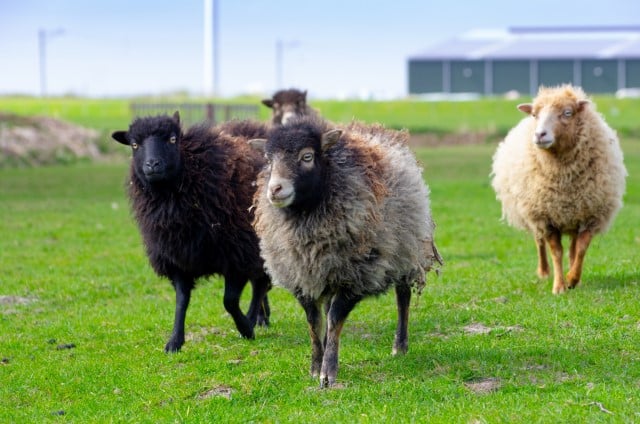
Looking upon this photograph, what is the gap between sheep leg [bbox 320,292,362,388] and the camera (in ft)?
25.6

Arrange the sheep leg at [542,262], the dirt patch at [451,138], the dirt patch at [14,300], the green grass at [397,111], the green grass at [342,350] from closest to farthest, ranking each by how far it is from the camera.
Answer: the green grass at [342,350]
the dirt patch at [14,300]
the sheep leg at [542,262]
the dirt patch at [451,138]
the green grass at [397,111]

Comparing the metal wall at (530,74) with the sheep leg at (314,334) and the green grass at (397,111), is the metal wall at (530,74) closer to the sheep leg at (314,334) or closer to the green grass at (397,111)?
the green grass at (397,111)

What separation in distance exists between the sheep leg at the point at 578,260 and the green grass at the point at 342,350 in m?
0.26

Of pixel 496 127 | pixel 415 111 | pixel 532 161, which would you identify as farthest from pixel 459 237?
pixel 415 111

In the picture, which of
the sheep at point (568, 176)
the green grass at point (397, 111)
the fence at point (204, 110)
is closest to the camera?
the sheep at point (568, 176)

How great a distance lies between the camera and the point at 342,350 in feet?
29.5

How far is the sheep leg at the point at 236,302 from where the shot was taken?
965 centimetres

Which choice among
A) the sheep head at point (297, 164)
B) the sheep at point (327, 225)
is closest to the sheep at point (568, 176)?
the sheep at point (327, 225)

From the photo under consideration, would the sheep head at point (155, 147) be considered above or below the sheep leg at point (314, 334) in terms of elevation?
above

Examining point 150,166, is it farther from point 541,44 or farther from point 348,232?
point 541,44

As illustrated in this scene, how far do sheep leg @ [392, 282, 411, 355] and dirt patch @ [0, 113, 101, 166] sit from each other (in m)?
27.1

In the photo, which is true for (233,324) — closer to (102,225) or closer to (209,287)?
(209,287)

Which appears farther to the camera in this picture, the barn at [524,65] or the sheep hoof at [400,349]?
the barn at [524,65]

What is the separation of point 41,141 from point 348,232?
3034 cm
